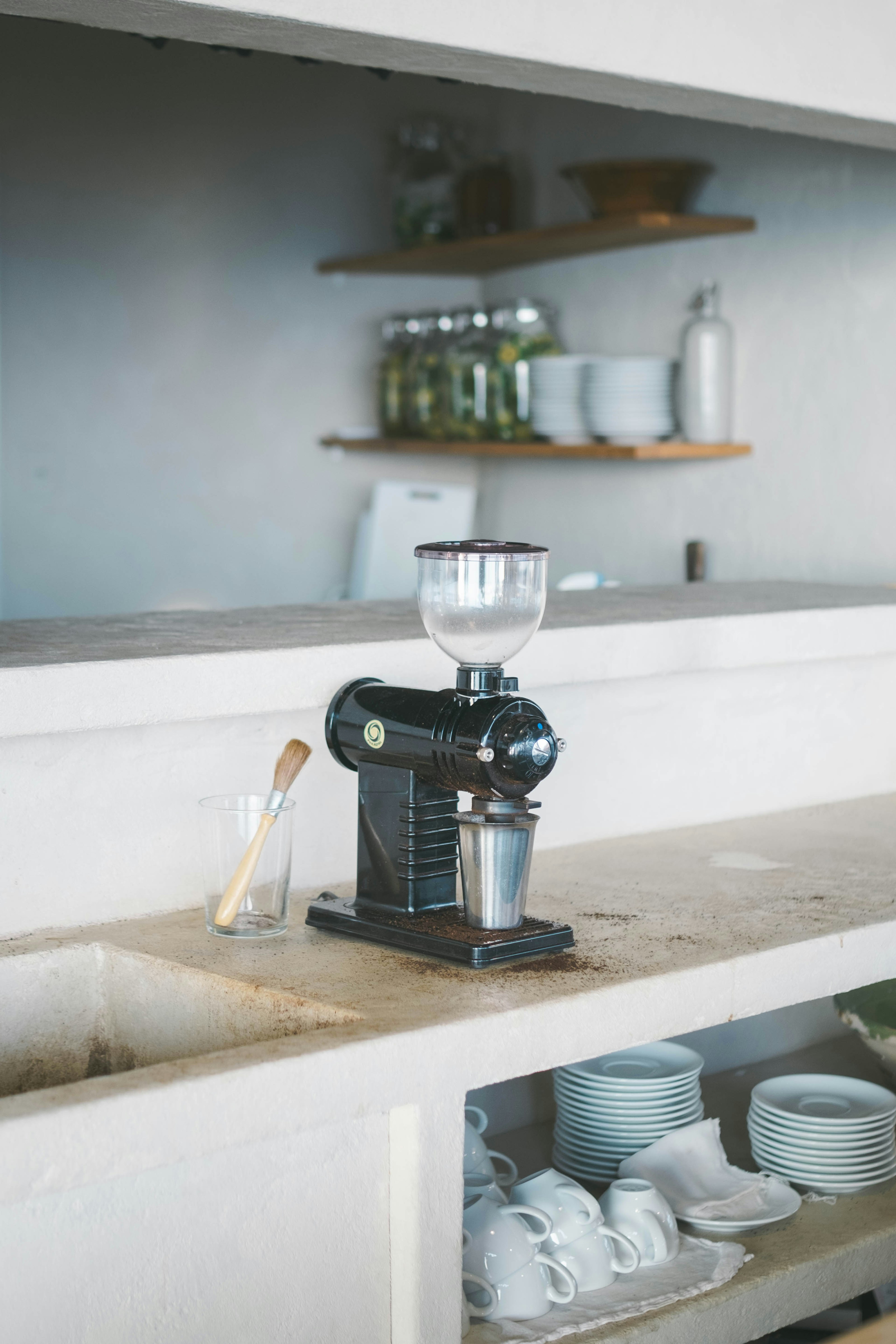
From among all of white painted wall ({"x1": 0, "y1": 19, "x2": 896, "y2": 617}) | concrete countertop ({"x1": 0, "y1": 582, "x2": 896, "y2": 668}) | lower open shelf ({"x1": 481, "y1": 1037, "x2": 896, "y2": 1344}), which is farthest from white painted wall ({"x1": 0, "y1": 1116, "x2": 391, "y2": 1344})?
white painted wall ({"x1": 0, "y1": 19, "x2": 896, "y2": 617})

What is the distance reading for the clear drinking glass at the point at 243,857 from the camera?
4.46 feet

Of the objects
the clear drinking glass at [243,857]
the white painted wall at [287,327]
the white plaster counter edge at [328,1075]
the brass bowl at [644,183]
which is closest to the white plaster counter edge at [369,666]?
the clear drinking glass at [243,857]

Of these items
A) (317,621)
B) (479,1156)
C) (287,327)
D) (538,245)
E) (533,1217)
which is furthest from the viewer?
(287,327)

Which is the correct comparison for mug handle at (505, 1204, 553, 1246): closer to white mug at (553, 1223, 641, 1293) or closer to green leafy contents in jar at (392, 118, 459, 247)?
white mug at (553, 1223, 641, 1293)

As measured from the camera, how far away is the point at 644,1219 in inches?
54.8

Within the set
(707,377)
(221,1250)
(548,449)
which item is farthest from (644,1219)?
(548,449)

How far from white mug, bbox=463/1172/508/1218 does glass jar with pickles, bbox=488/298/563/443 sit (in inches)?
94.8

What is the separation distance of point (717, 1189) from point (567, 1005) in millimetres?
443

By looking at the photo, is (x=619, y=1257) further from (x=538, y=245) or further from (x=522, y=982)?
(x=538, y=245)

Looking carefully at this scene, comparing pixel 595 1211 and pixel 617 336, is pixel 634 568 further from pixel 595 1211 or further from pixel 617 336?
pixel 595 1211

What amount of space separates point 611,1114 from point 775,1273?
0.28 meters

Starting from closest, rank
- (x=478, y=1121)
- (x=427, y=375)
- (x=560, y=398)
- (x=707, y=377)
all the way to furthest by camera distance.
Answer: (x=478, y=1121) < (x=707, y=377) < (x=560, y=398) < (x=427, y=375)

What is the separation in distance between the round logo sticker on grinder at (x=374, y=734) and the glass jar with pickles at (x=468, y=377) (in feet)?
7.85

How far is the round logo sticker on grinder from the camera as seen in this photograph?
137cm
